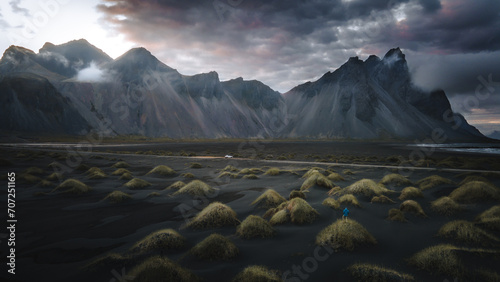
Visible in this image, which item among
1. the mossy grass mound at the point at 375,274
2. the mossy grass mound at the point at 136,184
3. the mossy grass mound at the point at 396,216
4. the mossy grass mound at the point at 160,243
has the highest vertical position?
the mossy grass mound at the point at 396,216

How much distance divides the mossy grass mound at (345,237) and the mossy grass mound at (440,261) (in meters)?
1.61

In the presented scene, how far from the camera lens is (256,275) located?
6.68 m

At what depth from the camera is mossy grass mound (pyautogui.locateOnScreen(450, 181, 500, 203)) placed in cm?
1356

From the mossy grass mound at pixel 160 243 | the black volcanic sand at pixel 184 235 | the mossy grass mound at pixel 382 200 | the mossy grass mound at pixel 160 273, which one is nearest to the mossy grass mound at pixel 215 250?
the black volcanic sand at pixel 184 235

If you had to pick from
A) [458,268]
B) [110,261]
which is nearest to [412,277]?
[458,268]

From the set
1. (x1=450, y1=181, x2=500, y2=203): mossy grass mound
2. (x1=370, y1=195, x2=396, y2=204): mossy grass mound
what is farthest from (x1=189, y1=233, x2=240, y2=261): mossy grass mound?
(x1=450, y1=181, x2=500, y2=203): mossy grass mound

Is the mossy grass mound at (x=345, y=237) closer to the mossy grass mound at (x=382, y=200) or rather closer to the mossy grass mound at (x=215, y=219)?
the mossy grass mound at (x=215, y=219)

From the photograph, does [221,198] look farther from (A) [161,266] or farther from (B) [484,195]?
(B) [484,195]

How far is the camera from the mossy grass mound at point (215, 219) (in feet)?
37.2

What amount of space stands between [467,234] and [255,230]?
8097 millimetres

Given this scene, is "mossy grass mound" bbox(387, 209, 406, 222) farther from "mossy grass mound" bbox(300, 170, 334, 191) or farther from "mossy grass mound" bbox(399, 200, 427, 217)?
"mossy grass mound" bbox(300, 170, 334, 191)

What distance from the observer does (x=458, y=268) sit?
23.0 feet

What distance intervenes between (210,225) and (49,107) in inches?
6697

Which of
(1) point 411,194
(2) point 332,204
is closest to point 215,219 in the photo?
(2) point 332,204
